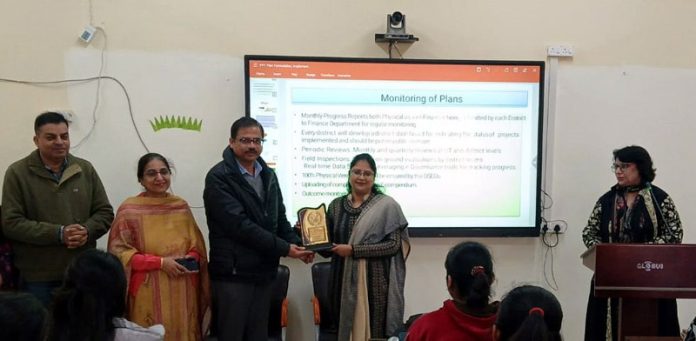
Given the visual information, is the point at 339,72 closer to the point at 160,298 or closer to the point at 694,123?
the point at 160,298

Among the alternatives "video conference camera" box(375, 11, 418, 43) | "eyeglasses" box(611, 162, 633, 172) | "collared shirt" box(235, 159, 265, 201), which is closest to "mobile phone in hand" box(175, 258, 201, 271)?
"collared shirt" box(235, 159, 265, 201)

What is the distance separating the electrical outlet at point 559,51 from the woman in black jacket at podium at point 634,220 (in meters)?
0.91

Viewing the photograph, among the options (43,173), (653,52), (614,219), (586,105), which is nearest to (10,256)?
(43,173)

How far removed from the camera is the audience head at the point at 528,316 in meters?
1.49

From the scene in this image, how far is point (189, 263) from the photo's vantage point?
9.33 feet

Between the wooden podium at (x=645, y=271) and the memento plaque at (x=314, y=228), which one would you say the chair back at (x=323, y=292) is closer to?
the memento plaque at (x=314, y=228)

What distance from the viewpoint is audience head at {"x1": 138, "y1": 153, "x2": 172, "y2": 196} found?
2.86 metres

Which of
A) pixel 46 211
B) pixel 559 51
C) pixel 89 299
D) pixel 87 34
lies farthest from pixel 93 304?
pixel 559 51

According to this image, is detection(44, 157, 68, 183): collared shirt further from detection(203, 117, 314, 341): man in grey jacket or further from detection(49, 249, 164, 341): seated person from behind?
detection(49, 249, 164, 341): seated person from behind

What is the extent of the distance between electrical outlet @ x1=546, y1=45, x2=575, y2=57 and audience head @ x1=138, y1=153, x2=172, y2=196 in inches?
101

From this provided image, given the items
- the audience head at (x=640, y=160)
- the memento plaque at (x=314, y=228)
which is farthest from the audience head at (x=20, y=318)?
the audience head at (x=640, y=160)

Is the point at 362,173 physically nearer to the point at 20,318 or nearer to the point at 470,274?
the point at 470,274

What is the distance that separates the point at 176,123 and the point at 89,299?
219 cm

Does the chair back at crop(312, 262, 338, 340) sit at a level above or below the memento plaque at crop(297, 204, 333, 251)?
below
